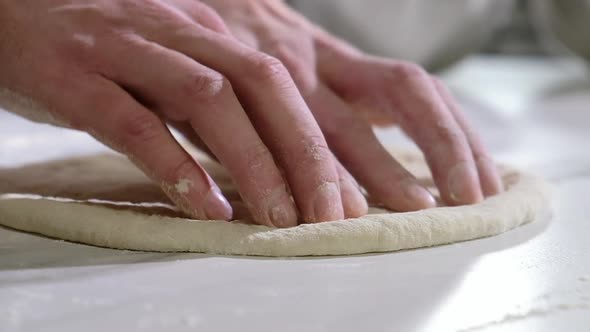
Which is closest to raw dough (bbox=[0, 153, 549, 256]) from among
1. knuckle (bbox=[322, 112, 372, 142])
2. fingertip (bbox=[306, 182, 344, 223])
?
fingertip (bbox=[306, 182, 344, 223])

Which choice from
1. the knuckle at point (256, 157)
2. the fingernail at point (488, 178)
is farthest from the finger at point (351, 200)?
the fingernail at point (488, 178)

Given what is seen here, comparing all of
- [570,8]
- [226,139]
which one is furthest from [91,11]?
[570,8]

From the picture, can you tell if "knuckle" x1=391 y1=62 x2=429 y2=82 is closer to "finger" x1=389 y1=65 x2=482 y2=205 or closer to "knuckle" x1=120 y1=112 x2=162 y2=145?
"finger" x1=389 y1=65 x2=482 y2=205

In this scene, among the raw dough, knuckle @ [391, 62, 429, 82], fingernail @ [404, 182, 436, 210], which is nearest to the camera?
the raw dough

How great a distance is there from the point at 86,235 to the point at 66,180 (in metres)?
0.23

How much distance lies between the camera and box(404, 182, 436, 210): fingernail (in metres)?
0.87

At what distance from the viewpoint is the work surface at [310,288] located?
606mm

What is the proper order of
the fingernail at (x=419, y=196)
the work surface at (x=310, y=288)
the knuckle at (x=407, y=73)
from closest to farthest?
the work surface at (x=310, y=288)
the fingernail at (x=419, y=196)
the knuckle at (x=407, y=73)

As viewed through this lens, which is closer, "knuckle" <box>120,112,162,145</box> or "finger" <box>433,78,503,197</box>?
"knuckle" <box>120,112,162,145</box>

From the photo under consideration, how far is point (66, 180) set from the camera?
3.31 feet

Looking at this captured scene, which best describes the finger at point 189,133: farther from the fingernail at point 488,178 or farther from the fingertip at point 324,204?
the fingernail at point 488,178

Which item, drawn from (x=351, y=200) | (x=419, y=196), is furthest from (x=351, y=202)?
(x=419, y=196)

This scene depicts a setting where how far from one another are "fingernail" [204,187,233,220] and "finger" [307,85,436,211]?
21 centimetres

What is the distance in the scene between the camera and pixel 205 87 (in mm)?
809
